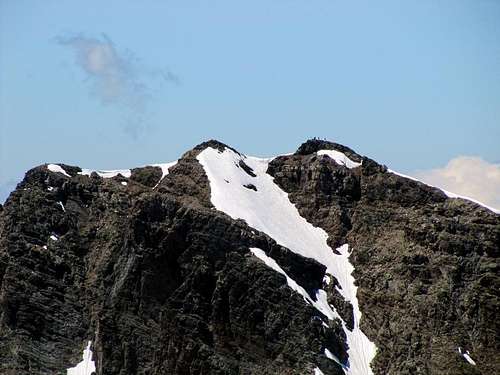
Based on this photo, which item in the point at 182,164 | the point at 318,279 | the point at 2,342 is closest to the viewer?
the point at 2,342

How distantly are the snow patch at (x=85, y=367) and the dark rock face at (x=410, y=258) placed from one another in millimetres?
27749

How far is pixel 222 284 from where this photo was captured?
110 meters

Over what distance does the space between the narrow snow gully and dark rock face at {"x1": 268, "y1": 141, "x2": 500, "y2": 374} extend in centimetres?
118

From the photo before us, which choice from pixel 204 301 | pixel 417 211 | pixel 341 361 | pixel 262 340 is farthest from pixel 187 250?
pixel 417 211

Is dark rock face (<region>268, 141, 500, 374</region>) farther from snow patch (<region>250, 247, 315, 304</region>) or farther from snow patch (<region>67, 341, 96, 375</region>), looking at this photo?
snow patch (<region>67, 341, 96, 375</region>)

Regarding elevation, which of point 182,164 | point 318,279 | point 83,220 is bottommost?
point 318,279

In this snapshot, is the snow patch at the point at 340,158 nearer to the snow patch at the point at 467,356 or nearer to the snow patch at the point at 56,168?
the snow patch at the point at 467,356

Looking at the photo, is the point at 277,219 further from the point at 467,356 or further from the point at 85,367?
the point at 85,367

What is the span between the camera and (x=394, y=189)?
129 meters

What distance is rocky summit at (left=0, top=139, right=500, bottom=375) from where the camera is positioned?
106750 mm

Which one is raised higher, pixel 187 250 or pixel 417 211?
A: pixel 417 211

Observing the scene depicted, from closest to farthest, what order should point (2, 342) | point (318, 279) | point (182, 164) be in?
1. point (2, 342)
2. point (318, 279)
3. point (182, 164)

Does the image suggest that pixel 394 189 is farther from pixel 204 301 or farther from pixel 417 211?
pixel 204 301

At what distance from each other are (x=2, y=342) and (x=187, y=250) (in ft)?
70.3
